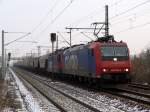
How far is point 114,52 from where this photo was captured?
2639 cm

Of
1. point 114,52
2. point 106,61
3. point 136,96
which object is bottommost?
point 136,96

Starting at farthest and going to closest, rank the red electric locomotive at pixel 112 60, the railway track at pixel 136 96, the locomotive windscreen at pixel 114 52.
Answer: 1. the locomotive windscreen at pixel 114 52
2. the red electric locomotive at pixel 112 60
3. the railway track at pixel 136 96

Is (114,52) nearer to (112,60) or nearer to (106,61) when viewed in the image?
(112,60)

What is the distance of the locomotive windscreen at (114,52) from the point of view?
2614 cm

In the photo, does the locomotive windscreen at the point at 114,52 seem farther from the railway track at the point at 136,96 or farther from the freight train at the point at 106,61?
the railway track at the point at 136,96

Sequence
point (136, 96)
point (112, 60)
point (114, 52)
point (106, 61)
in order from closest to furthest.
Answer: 1. point (136, 96)
2. point (106, 61)
3. point (112, 60)
4. point (114, 52)

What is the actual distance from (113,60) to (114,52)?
57 centimetres

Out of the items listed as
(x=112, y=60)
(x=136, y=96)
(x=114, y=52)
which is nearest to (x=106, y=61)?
(x=112, y=60)

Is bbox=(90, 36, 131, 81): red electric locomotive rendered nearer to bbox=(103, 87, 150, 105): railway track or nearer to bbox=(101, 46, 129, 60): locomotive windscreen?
bbox=(101, 46, 129, 60): locomotive windscreen

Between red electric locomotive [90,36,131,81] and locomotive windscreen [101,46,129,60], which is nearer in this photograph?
red electric locomotive [90,36,131,81]

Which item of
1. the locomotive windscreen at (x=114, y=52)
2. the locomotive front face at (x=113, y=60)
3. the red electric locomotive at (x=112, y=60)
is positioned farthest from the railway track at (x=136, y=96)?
the locomotive windscreen at (x=114, y=52)

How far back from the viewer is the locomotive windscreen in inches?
1029

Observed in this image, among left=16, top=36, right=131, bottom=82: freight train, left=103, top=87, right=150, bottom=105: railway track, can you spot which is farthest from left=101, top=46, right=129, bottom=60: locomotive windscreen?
left=103, top=87, right=150, bottom=105: railway track

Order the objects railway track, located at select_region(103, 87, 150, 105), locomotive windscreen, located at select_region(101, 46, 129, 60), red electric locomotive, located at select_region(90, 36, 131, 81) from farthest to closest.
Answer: locomotive windscreen, located at select_region(101, 46, 129, 60)
red electric locomotive, located at select_region(90, 36, 131, 81)
railway track, located at select_region(103, 87, 150, 105)
